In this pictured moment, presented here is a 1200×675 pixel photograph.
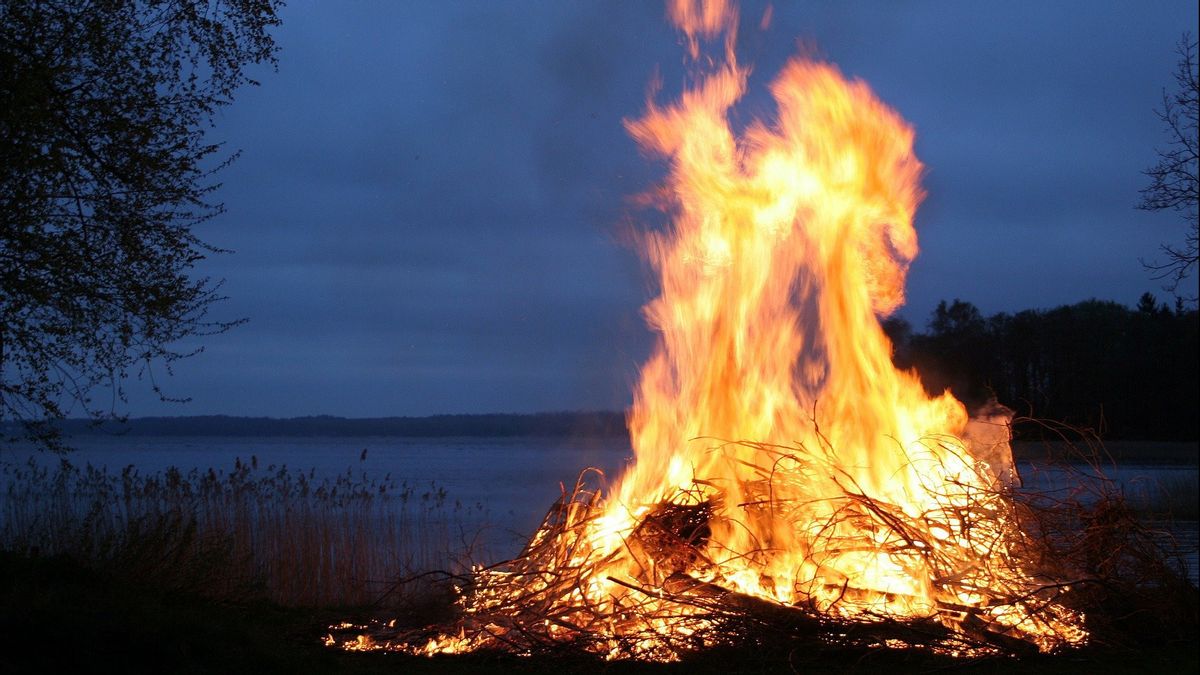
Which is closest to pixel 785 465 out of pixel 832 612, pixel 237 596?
pixel 832 612

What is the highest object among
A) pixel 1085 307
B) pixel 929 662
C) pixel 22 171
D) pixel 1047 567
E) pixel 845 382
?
pixel 1085 307

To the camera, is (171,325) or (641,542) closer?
(641,542)

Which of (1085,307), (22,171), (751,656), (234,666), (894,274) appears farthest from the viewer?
(1085,307)

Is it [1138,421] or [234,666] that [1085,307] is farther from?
[234,666]

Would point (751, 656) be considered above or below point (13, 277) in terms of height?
below

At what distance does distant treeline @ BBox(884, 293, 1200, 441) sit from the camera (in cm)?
2208

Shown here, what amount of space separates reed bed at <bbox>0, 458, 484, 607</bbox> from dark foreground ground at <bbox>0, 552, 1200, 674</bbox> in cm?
136

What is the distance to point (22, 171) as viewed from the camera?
25.6ft

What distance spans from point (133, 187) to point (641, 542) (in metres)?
5.40

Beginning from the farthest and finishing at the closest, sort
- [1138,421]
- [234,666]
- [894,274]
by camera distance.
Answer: [1138,421]
[894,274]
[234,666]

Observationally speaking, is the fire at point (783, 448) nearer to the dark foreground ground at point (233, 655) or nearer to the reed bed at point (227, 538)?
the dark foreground ground at point (233, 655)

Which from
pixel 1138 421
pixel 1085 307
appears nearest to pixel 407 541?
pixel 1138 421

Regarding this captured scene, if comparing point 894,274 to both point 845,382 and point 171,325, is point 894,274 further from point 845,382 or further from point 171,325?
point 171,325

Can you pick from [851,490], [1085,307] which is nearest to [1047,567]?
[851,490]
